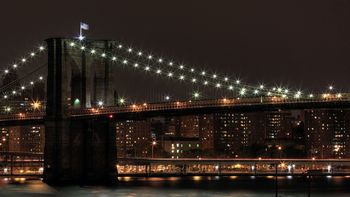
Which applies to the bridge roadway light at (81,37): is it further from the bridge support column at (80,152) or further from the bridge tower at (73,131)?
the bridge support column at (80,152)

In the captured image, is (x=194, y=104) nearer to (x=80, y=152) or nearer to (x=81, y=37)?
(x=80, y=152)

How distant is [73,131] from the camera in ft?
331

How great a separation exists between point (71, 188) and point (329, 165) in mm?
75566

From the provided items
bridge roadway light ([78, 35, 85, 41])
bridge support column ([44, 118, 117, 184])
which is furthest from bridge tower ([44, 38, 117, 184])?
bridge roadway light ([78, 35, 85, 41])

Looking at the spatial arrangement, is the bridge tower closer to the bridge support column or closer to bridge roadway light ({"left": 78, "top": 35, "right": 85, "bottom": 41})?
the bridge support column

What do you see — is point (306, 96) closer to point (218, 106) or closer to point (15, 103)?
point (218, 106)

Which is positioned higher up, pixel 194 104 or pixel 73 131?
pixel 194 104

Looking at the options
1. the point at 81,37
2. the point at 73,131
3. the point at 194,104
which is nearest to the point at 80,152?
the point at 73,131

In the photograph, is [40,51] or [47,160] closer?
[47,160]

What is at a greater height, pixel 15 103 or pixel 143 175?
pixel 15 103

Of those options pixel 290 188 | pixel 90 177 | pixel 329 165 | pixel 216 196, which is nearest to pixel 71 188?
pixel 90 177

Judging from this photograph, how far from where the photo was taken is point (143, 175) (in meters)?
135

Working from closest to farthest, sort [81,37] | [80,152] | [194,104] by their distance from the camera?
[194,104] → [80,152] → [81,37]

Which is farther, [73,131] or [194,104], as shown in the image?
[73,131]
